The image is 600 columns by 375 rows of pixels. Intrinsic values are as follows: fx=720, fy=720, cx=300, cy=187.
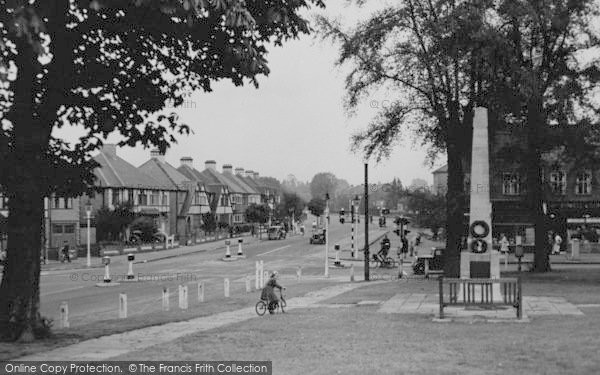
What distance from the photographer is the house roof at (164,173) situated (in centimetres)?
8700

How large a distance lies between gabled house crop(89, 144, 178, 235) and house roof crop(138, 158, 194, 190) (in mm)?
1342

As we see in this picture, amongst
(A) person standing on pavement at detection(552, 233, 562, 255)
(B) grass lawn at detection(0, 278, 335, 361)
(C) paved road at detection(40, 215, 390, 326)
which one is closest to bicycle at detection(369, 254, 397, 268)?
(C) paved road at detection(40, 215, 390, 326)

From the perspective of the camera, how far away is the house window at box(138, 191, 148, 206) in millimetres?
76900

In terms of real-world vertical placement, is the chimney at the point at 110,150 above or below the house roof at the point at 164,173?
above

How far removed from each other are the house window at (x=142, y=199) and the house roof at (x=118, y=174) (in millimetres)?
870

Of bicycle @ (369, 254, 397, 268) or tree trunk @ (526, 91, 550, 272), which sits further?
bicycle @ (369, 254, 397, 268)

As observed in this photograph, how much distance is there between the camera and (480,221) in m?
20.4

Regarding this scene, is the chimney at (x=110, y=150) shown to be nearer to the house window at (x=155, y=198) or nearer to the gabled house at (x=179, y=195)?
the house window at (x=155, y=198)

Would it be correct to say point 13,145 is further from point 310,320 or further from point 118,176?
point 118,176

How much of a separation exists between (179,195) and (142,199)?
11.5m

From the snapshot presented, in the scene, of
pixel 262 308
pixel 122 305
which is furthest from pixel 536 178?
pixel 122 305

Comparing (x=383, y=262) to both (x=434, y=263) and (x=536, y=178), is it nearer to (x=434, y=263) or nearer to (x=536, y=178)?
(x=434, y=263)

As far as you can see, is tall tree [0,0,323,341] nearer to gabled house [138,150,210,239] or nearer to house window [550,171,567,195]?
house window [550,171,567,195]

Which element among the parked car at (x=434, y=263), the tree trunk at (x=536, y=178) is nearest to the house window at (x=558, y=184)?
the tree trunk at (x=536, y=178)
